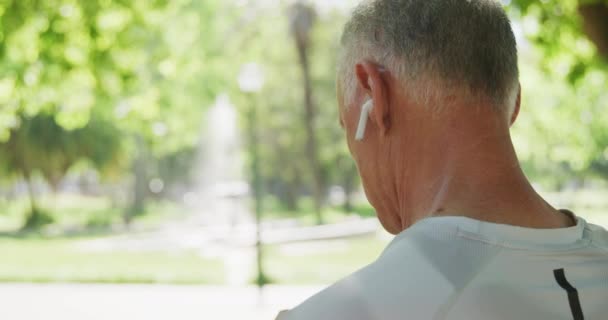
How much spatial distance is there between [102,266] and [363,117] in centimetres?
1769

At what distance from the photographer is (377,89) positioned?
1.20 meters

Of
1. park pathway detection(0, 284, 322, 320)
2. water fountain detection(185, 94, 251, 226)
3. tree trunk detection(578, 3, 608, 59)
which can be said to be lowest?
water fountain detection(185, 94, 251, 226)

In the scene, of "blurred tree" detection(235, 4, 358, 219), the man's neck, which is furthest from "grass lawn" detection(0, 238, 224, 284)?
"blurred tree" detection(235, 4, 358, 219)

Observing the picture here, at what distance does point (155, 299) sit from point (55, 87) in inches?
208

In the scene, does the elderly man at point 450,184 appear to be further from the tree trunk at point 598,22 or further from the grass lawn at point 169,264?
the grass lawn at point 169,264

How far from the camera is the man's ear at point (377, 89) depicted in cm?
120

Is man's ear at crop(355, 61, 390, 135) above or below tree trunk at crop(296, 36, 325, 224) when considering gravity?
above

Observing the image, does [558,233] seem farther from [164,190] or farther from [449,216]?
[164,190]

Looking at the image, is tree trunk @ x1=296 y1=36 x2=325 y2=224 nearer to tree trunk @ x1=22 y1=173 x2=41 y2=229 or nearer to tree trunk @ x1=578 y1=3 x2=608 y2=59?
tree trunk @ x1=22 y1=173 x2=41 y2=229

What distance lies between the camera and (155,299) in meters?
12.6

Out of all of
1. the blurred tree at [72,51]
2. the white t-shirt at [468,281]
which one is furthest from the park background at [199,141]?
the white t-shirt at [468,281]

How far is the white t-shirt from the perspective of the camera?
1008 mm

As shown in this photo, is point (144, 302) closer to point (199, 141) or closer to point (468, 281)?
point (468, 281)

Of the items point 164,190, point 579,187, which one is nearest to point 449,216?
point 164,190
